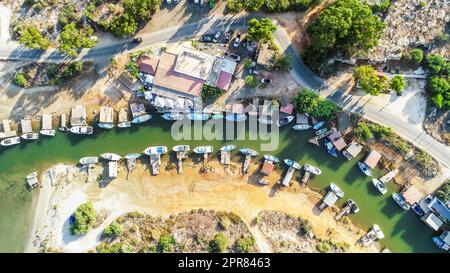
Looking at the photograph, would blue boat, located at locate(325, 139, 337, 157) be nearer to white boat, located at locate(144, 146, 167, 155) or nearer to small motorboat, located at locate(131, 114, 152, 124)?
white boat, located at locate(144, 146, 167, 155)

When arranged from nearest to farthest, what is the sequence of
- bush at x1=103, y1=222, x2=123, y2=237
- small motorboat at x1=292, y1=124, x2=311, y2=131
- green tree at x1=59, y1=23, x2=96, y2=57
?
green tree at x1=59, y1=23, x2=96, y2=57 → bush at x1=103, y1=222, x2=123, y2=237 → small motorboat at x1=292, y1=124, x2=311, y2=131

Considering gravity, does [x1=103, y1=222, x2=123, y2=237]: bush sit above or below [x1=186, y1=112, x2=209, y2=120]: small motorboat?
below

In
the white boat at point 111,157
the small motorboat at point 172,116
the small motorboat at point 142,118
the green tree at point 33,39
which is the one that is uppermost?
the green tree at point 33,39

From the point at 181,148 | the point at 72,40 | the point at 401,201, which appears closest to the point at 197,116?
the point at 181,148

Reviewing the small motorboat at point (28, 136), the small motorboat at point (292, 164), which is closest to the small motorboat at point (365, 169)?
the small motorboat at point (292, 164)

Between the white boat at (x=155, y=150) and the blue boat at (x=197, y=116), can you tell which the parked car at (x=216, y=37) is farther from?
the white boat at (x=155, y=150)

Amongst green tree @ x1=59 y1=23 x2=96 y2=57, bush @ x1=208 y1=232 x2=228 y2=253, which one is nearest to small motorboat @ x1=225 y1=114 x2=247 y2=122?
bush @ x1=208 y1=232 x2=228 y2=253

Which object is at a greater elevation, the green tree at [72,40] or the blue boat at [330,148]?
the green tree at [72,40]
